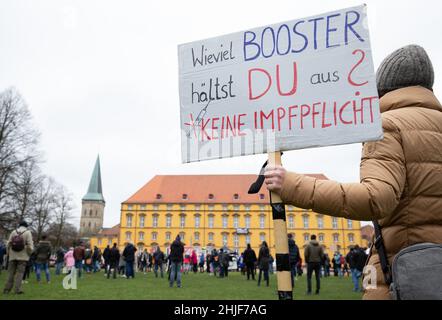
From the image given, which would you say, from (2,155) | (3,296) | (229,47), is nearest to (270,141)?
(229,47)

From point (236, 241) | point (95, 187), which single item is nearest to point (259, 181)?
point (236, 241)

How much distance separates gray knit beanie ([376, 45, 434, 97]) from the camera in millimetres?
2061

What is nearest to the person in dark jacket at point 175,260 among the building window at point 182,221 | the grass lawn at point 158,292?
the grass lawn at point 158,292

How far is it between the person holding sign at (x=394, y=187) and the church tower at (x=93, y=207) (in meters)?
116

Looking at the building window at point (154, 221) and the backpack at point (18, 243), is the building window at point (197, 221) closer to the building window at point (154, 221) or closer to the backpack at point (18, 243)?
the building window at point (154, 221)

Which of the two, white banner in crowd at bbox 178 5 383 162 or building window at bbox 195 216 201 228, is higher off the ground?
building window at bbox 195 216 201 228

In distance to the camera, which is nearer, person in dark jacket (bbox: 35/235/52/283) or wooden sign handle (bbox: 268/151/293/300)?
wooden sign handle (bbox: 268/151/293/300)

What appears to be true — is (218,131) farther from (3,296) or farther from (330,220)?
(330,220)

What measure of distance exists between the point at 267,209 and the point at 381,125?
69.8 meters

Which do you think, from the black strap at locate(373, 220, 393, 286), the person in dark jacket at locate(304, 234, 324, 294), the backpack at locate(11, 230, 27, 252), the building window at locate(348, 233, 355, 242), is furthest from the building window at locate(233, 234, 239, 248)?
the black strap at locate(373, 220, 393, 286)

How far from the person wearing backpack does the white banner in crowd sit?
331 inches

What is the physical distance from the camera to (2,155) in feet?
94.7

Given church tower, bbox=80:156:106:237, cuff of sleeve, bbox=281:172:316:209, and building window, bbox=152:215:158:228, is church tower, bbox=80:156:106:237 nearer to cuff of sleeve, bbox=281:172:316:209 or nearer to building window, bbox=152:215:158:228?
building window, bbox=152:215:158:228
